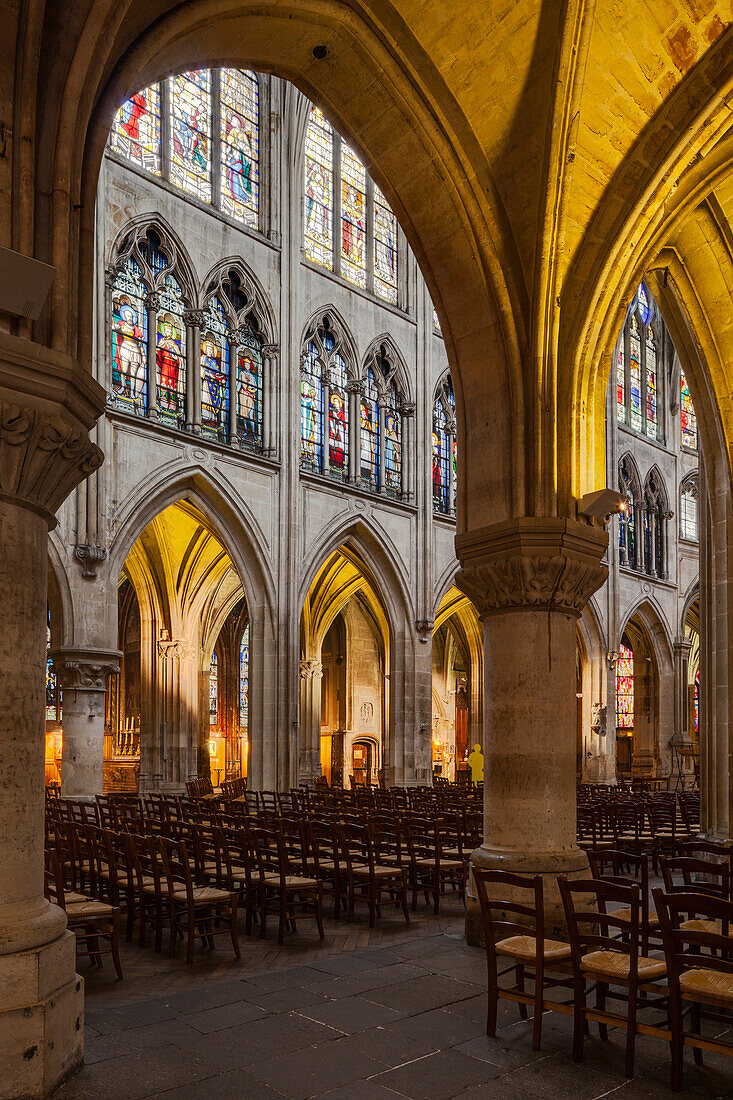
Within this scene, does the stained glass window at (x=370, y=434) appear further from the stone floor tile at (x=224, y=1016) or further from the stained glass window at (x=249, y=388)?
the stone floor tile at (x=224, y=1016)

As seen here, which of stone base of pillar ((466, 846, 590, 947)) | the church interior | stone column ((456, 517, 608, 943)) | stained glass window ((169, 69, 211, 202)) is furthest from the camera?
stained glass window ((169, 69, 211, 202))

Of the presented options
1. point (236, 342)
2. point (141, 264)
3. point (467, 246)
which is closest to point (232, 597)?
point (236, 342)

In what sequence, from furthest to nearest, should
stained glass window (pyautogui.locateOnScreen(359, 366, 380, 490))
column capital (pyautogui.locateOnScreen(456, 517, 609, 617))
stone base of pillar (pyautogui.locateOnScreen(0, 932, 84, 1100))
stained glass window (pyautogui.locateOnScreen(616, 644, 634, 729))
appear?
stained glass window (pyautogui.locateOnScreen(616, 644, 634, 729)) → stained glass window (pyautogui.locateOnScreen(359, 366, 380, 490)) → column capital (pyautogui.locateOnScreen(456, 517, 609, 617)) → stone base of pillar (pyautogui.locateOnScreen(0, 932, 84, 1100))

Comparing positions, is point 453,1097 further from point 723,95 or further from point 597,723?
point 597,723

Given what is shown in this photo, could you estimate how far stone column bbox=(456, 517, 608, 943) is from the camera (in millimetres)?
7820

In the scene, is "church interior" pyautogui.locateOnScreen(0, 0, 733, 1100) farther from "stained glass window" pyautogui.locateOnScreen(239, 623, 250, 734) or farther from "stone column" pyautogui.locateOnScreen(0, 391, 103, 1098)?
"stained glass window" pyautogui.locateOnScreen(239, 623, 250, 734)

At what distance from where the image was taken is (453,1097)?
4594 millimetres

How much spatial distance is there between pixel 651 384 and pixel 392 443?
13.2 metres

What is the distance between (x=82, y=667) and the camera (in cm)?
1866

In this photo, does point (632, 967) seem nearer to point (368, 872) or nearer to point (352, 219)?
point (368, 872)

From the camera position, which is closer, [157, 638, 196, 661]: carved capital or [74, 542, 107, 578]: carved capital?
[74, 542, 107, 578]: carved capital

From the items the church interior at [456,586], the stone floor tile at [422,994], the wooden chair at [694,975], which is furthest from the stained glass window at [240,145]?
the wooden chair at [694,975]

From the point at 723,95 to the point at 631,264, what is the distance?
1.53m

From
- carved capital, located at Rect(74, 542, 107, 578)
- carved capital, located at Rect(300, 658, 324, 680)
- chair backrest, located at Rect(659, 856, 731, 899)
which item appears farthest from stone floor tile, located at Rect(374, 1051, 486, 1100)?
carved capital, located at Rect(300, 658, 324, 680)
